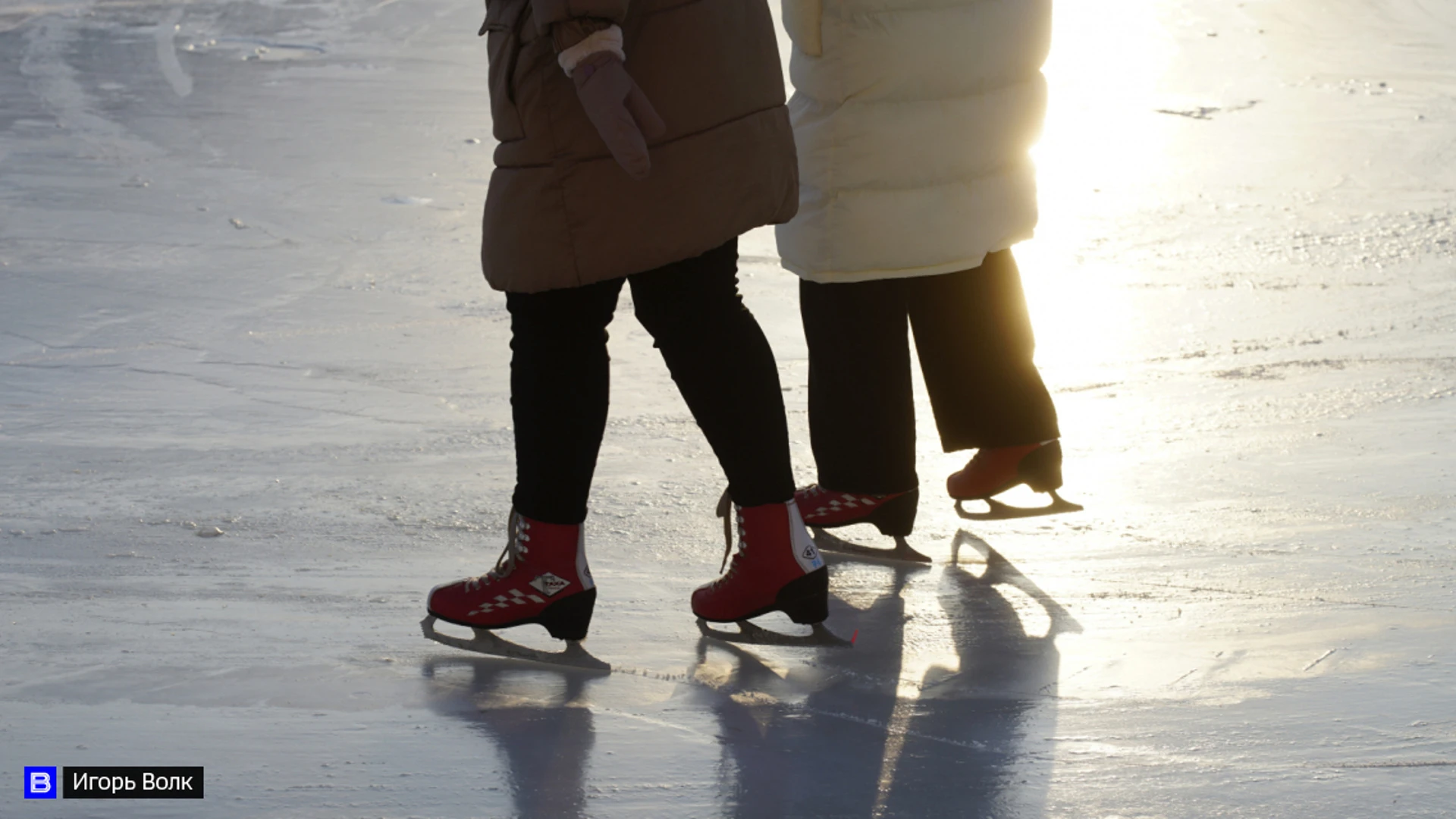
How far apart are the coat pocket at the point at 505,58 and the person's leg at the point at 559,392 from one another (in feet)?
0.67

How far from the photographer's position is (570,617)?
210 centimetres

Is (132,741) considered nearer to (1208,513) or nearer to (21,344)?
(1208,513)

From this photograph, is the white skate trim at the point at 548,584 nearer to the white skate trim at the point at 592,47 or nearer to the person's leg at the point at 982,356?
the white skate trim at the point at 592,47

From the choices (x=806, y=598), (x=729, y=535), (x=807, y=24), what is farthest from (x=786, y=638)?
(x=807, y=24)

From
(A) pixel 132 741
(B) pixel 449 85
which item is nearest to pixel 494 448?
(A) pixel 132 741

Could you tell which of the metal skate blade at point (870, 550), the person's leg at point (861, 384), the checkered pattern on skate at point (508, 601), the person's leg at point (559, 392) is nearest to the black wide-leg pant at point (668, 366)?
the person's leg at point (559, 392)

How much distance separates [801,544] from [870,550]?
446 millimetres

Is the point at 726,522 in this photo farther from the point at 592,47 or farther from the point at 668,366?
the point at 592,47

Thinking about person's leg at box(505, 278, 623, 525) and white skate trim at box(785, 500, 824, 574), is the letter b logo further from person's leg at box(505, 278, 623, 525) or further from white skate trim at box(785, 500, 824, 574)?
white skate trim at box(785, 500, 824, 574)

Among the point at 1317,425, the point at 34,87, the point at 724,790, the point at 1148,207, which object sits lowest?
the point at 724,790

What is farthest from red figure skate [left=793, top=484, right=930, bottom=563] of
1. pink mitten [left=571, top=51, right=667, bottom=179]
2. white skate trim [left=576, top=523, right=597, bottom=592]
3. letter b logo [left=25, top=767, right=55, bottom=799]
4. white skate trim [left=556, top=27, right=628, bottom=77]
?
letter b logo [left=25, top=767, right=55, bottom=799]

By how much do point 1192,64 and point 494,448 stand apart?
5.57 metres

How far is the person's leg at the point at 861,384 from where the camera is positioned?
243cm

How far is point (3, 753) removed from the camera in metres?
1.78
